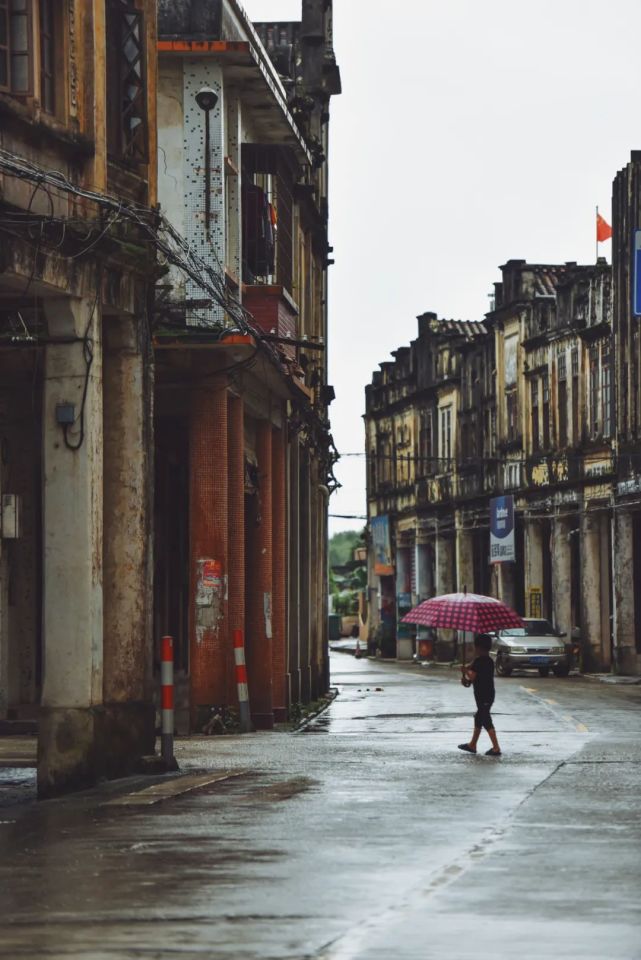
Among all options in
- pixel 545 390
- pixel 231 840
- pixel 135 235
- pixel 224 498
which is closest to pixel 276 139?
pixel 224 498

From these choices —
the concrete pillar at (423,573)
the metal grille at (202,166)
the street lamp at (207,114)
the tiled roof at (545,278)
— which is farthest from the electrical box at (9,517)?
the concrete pillar at (423,573)

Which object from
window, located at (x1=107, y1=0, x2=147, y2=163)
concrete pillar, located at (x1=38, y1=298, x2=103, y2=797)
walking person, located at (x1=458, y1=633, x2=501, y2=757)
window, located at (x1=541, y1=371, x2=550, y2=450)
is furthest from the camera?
window, located at (x1=541, y1=371, x2=550, y2=450)

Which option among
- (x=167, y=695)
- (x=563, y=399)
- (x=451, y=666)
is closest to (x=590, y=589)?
(x=563, y=399)

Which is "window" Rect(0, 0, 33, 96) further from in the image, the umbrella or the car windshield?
the car windshield

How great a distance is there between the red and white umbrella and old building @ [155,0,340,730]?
254cm

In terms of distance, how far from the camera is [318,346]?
28.6 meters

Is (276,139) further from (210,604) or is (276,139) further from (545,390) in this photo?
(545,390)

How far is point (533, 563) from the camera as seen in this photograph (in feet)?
211

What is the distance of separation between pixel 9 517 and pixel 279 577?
8.03m

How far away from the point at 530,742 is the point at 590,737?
1.17 metres

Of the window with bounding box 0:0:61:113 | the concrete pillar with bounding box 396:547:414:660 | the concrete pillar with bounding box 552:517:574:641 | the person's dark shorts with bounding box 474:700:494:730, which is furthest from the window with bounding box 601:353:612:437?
the window with bounding box 0:0:61:113

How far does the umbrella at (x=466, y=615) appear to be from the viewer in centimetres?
2577

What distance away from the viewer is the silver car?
2152 inches

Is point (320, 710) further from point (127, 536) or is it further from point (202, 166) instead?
point (127, 536)
